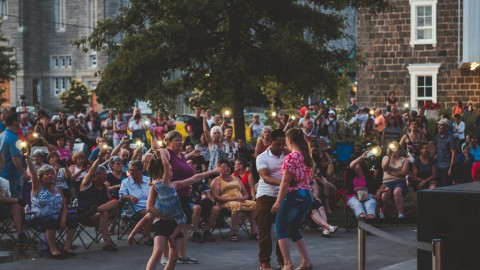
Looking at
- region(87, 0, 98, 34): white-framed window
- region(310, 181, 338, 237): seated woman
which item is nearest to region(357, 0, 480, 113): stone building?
region(310, 181, 338, 237): seated woman

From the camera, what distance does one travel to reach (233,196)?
1631cm

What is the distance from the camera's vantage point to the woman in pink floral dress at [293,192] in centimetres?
1191

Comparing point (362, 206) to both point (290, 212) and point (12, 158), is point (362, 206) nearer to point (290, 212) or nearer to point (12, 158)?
point (290, 212)

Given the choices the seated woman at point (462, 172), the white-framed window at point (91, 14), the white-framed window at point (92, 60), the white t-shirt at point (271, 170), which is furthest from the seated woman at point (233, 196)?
the white-framed window at point (92, 60)

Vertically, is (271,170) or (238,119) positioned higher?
(238,119)

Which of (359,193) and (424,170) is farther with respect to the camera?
(424,170)

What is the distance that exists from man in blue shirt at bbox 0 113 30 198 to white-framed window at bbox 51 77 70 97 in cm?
6471

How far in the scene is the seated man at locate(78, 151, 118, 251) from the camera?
49.0ft

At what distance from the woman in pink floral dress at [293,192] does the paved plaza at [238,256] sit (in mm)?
1243

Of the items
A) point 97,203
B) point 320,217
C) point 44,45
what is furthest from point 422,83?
point 44,45

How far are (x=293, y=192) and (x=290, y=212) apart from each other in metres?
0.24

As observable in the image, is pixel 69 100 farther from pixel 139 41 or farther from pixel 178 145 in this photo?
pixel 178 145

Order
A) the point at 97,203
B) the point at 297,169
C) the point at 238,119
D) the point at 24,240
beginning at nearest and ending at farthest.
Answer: the point at 297,169 < the point at 24,240 < the point at 97,203 < the point at 238,119

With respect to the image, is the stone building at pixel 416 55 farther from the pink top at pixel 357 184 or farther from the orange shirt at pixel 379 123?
the pink top at pixel 357 184
